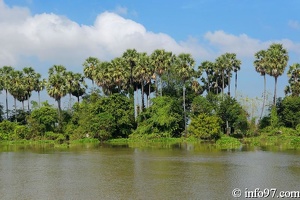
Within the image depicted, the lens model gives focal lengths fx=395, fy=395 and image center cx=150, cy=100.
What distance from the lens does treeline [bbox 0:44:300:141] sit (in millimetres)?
67250

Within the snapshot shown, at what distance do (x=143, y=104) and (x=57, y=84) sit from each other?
1642cm

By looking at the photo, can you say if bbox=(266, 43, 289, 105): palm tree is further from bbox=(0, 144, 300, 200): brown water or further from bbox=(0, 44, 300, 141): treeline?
bbox=(0, 144, 300, 200): brown water

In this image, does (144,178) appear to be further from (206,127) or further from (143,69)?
(143,69)

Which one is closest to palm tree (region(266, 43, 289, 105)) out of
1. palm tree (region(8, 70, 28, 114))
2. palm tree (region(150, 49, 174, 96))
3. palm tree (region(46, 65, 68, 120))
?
palm tree (region(150, 49, 174, 96))

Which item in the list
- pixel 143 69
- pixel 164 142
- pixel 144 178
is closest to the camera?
pixel 144 178

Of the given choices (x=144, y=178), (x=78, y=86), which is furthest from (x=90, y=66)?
(x=144, y=178)

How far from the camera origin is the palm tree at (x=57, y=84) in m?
70.8

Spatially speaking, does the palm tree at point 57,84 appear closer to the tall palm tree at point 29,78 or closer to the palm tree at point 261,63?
the tall palm tree at point 29,78

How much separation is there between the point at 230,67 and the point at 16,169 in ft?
182

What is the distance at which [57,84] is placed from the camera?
2790 inches

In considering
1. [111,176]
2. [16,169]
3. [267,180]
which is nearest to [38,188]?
[111,176]

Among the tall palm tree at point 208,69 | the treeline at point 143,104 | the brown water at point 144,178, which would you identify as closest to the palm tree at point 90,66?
the treeline at point 143,104

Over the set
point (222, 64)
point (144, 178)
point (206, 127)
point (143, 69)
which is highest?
point (222, 64)

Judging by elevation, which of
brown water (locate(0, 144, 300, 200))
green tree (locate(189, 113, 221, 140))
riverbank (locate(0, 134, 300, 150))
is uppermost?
green tree (locate(189, 113, 221, 140))
